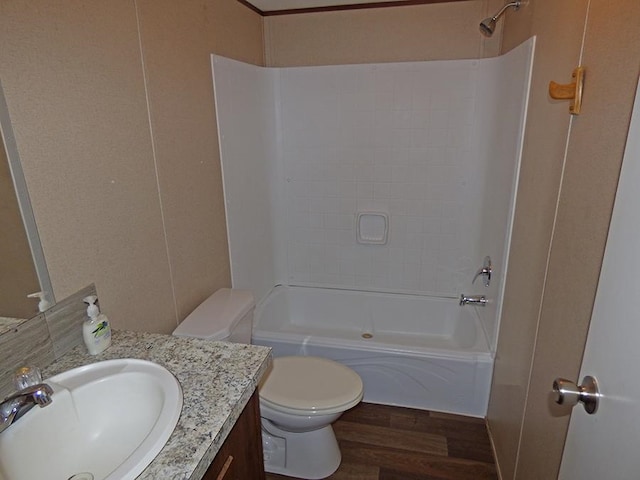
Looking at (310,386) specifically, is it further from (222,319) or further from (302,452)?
(222,319)

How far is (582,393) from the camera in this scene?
2.63 ft

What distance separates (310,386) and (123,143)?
1.25 m

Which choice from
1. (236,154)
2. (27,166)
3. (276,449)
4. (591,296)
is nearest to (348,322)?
(276,449)

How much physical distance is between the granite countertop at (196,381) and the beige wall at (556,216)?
33.8 inches

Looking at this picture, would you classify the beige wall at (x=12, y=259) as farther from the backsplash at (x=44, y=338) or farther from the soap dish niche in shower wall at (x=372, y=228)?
the soap dish niche in shower wall at (x=372, y=228)

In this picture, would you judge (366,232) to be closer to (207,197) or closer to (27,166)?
(207,197)

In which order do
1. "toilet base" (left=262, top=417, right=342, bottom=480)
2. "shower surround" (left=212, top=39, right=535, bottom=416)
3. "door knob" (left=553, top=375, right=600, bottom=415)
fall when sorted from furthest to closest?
"shower surround" (left=212, top=39, right=535, bottom=416) < "toilet base" (left=262, top=417, right=342, bottom=480) < "door knob" (left=553, top=375, right=600, bottom=415)

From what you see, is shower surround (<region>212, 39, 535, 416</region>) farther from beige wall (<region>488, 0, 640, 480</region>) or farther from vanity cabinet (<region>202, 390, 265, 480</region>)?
vanity cabinet (<region>202, 390, 265, 480</region>)

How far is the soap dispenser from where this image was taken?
1.11 m

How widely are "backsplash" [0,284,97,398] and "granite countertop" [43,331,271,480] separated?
0.03m

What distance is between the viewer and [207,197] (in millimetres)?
1953

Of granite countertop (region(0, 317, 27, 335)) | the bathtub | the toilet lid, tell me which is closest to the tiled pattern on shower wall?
the bathtub

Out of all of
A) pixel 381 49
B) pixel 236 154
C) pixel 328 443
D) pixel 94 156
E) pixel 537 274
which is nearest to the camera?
pixel 94 156

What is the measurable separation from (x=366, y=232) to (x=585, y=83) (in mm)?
1828
